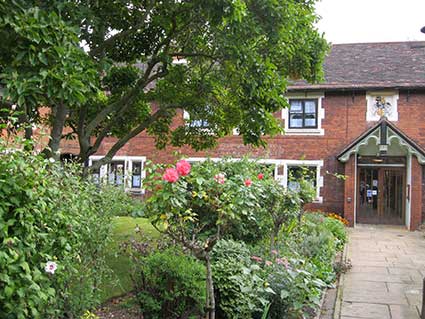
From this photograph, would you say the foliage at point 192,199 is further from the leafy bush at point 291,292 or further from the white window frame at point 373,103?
the white window frame at point 373,103

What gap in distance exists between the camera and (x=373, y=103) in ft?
55.2

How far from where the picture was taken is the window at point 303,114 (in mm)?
17562

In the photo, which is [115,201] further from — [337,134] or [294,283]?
[337,134]

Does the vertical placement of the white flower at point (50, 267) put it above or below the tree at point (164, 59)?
below

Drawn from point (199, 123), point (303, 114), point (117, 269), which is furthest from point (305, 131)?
point (117, 269)

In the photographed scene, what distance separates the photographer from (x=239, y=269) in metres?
5.27

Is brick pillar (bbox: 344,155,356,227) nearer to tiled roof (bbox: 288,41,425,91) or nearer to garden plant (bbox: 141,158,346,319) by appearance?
tiled roof (bbox: 288,41,425,91)

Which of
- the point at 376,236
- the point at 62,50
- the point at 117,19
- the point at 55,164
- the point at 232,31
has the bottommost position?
the point at 376,236

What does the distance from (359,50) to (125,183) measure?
1753 cm

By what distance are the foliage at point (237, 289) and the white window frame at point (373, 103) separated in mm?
12965

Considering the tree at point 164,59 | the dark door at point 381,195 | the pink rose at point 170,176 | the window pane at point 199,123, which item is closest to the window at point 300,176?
the tree at point 164,59

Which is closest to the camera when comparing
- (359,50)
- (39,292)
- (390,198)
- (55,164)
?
(39,292)

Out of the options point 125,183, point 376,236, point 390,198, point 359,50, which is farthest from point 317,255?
point 359,50

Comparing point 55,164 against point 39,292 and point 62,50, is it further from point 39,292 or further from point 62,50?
point 62,50
